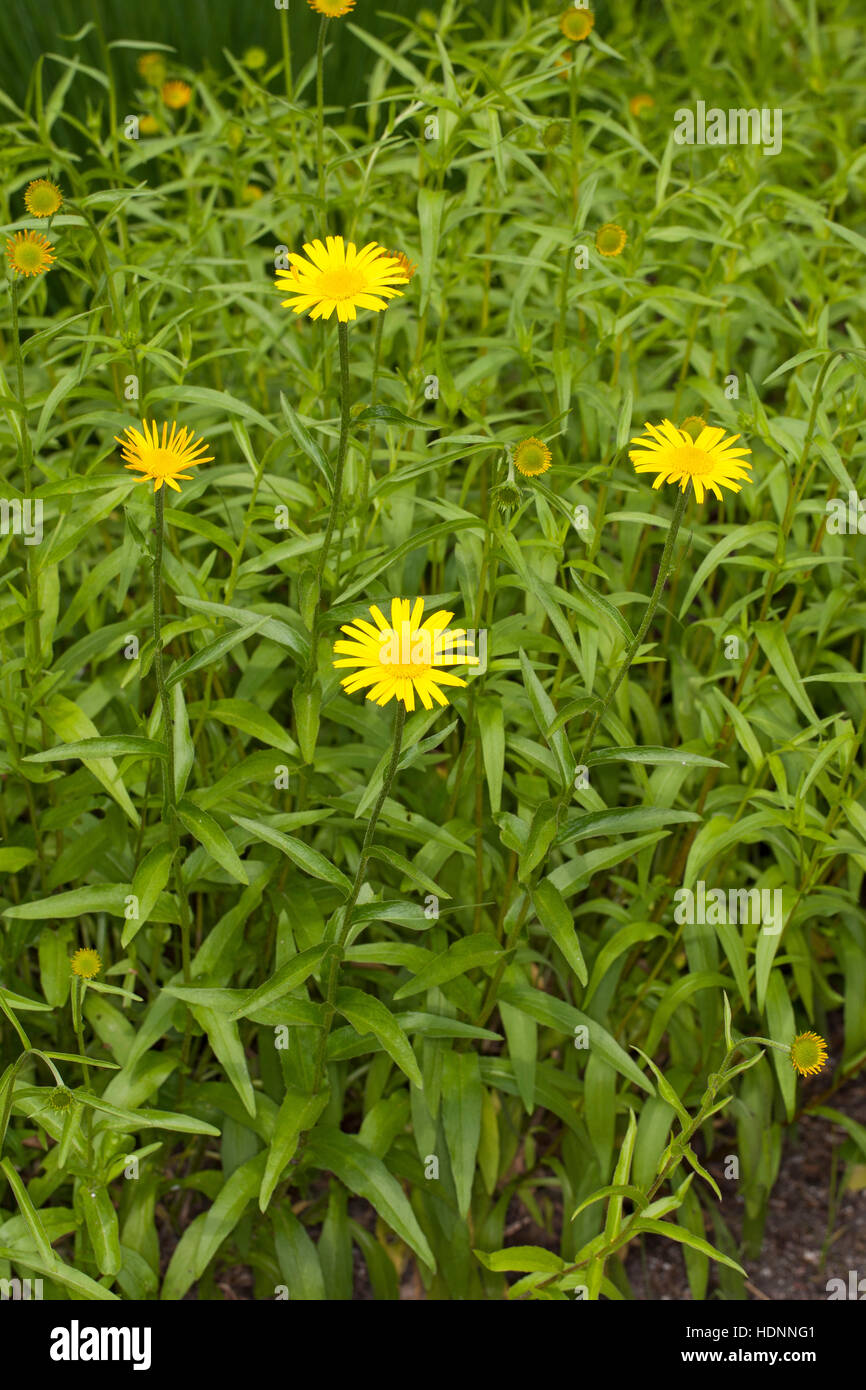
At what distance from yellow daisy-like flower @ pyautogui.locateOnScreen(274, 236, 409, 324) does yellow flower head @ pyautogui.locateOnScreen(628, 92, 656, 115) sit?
177cm

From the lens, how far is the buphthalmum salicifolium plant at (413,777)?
147 cm

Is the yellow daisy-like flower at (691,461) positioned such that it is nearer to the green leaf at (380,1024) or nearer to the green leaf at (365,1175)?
the green leaf at (380,1024)

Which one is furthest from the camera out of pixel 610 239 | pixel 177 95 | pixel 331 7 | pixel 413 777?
pixel 177 95

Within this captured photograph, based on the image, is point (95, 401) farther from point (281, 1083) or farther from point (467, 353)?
point (281, 1083)

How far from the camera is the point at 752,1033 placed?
2.05 m

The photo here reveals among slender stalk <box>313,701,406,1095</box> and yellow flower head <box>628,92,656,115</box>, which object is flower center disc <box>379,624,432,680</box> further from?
yellow flower head <box>628,92,656,115</box>

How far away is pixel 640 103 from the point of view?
281cm

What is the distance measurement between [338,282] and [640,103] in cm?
188

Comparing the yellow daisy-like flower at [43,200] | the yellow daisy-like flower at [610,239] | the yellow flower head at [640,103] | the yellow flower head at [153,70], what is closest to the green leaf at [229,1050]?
the yellow daisy-like flower at [43,200]

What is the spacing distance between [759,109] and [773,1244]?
200cm

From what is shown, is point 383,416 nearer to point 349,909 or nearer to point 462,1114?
point 349,909

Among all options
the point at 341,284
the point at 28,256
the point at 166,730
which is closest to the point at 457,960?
the point at 166,730

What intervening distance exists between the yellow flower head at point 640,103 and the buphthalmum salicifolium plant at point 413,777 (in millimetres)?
525

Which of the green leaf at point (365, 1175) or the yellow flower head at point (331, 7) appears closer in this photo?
the green leaf at point (365, 1175)
